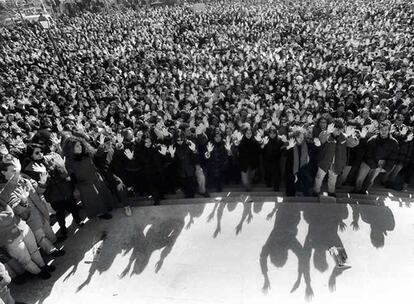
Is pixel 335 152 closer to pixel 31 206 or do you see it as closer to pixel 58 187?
pixel 58 187

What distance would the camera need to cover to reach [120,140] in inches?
248

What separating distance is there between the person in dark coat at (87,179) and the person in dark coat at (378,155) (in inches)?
190

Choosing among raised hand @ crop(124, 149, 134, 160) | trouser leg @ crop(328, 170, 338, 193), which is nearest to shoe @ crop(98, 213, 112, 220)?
raised hand @ crop(124, 149, 134, 160)

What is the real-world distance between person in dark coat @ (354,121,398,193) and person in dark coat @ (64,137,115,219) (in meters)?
4.82

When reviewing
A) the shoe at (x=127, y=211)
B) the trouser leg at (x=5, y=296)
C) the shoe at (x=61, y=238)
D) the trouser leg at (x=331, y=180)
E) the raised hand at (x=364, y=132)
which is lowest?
the shoe at (x=61, y=238)

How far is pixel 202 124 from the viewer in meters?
6.70

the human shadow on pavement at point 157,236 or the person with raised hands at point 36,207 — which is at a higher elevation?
the person with raised hands at point 36,207

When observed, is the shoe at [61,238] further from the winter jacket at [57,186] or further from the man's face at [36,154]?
the man's face at [36,154]

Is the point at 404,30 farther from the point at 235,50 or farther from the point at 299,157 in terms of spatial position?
the point at 299,157

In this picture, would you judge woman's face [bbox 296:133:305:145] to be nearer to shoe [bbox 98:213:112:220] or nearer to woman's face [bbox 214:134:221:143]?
woman's face [bbox 214:134:221:143]

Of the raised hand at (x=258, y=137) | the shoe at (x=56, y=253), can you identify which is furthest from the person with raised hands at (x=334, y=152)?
the shoe at (x=56, y=253)

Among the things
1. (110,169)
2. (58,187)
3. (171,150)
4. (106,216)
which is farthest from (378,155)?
(58,187)

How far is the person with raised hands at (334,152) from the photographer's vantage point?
5.60 metres

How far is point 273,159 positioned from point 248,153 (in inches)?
19.1
